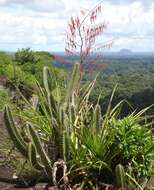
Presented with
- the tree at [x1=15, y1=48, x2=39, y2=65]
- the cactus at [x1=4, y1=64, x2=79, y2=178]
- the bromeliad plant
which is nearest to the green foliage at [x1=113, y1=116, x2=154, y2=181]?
the bromeliad plant

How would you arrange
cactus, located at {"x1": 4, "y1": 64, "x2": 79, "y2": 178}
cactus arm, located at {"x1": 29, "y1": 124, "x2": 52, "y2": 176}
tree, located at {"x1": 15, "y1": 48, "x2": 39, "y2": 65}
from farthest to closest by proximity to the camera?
1. tree, located at {"x1": 15, "y1": 48, "x2": 39, "y2": 65}
2. cactus, located at {"x1": 4, "y1": 64, "x2": 79, "y2": 178}
3. cactus arm, located at {"x1": 29, "y1": 124, "x2": 52, "y2": 176}

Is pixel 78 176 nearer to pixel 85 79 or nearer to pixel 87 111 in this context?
pixel 87 111

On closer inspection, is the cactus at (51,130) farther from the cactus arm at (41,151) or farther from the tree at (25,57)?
the tree at (25,57)

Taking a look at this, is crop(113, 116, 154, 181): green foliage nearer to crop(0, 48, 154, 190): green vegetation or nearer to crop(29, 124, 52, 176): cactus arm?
crop(0, 48, 154, 190): green vegetation

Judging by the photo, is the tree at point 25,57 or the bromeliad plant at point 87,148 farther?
the tree at point 25,57

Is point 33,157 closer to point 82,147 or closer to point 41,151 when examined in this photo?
point 41,151

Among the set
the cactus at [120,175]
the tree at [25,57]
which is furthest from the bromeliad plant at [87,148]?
the tree at [25,57]

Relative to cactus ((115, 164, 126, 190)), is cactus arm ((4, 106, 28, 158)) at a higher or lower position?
higher

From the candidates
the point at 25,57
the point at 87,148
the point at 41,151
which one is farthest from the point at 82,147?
the point at 25,57

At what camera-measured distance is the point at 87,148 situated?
5.02 m

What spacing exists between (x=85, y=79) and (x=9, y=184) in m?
1.86

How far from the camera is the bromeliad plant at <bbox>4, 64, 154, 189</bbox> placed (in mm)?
4840

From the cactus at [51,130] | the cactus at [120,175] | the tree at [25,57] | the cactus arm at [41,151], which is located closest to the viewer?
the cactus at [120,175]

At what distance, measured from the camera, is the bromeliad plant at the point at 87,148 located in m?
4.84
